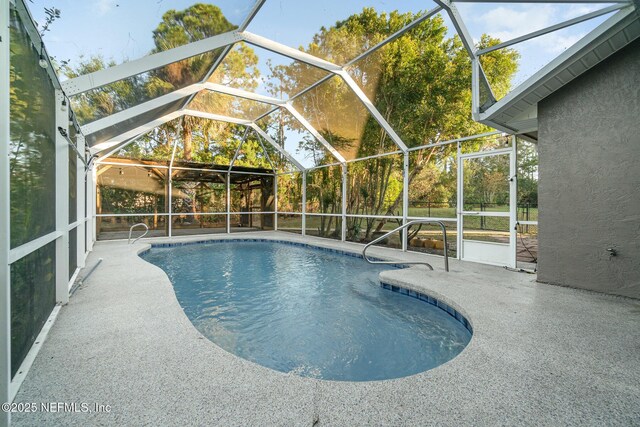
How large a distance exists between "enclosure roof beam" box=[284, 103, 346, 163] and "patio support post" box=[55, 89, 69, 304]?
5925 mm

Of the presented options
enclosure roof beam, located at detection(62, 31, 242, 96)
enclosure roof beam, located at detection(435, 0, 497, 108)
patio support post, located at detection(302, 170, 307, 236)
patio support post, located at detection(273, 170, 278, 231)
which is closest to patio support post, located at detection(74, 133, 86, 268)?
enclosure roof beam, located at detection(62, 31, 242, 96)

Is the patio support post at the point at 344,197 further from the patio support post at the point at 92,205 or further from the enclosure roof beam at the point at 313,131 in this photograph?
the patio support post at the point at 92,205

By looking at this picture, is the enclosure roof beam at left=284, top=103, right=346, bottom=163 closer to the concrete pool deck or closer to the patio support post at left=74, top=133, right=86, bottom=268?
the patio support post at left=74, top=133, right=86, bottom=268

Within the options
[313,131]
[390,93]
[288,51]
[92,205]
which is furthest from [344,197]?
[92,205]

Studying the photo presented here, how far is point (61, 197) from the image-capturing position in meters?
3.05

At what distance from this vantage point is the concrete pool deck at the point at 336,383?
1521 mm

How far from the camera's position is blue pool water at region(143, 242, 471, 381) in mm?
2705

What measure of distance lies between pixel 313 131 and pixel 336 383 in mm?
8187

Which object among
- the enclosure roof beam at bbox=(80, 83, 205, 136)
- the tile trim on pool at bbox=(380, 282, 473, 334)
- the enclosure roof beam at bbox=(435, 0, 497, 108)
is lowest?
the tile trim on pool at bbox=(380, 282, 473, 334)

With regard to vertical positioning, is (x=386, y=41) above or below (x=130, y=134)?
above

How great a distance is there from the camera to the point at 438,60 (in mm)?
7094

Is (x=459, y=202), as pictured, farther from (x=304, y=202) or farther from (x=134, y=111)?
(x=134, y=111)

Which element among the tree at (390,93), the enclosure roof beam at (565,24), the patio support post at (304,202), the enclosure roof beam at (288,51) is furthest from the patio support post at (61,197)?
the patio support post at (304,202)

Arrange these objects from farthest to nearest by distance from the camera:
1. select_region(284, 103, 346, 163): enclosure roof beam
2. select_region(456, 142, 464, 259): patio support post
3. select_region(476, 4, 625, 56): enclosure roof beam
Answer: select_region(284, 103, 346, 163): enclosure roof beam
select_region(456, 142, 464, 259): patio support post
select_region(476, 4, 625, 56): enclosure roof beam
